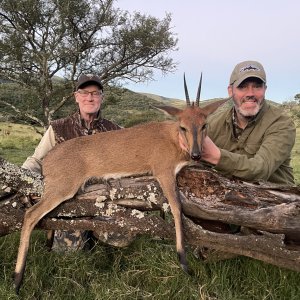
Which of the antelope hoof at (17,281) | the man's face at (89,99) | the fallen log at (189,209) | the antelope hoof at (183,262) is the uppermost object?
the man's face at (89,99)

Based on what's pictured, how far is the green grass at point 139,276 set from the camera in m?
4.44

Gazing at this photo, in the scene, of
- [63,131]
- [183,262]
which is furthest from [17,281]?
[63,131]

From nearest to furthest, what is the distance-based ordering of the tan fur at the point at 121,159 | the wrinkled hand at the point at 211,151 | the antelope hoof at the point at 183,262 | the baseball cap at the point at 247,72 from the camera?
the antelope hoof at the point at 183,262
the tan fur at the point at 121,159
the wrinkled hand at the point at 211,151
the baseball cap at the point at 247,72

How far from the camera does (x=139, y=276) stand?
4.85 m

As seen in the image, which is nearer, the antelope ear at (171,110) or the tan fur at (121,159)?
the tan fur at (121,159)

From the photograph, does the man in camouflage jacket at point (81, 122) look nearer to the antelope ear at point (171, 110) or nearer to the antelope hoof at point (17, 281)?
the antelope ear at point (171, 110)

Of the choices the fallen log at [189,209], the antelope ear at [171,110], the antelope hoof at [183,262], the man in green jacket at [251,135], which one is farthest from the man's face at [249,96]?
the antelope hoof at [183,262]

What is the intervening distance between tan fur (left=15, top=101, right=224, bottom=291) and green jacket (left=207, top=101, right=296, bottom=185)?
1.79ft

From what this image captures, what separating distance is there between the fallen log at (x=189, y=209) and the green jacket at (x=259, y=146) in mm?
215

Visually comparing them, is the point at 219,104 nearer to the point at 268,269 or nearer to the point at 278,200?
the point at 278,200

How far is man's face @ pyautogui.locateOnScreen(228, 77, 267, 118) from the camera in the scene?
219 inches

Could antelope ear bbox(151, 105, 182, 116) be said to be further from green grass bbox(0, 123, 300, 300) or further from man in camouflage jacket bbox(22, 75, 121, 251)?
man in camouflage jacket bbox(22, 75, 121, 251)

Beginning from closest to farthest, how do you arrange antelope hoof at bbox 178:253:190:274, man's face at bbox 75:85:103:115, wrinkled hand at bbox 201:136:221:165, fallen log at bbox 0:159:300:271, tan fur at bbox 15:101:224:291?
fallen log at bbox 0:159:300:271 < antelope hoof at bbox 178:253:190:274 < tan fur at bbox 15:101:224:291 < wrinkled hand at bbox 201:136:221:165 < man's face at bbox 75:85:103:115

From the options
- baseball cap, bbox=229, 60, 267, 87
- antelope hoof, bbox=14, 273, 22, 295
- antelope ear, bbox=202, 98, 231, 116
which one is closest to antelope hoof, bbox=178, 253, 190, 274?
antelope hoof, bbox=14, 273, 22, 295
